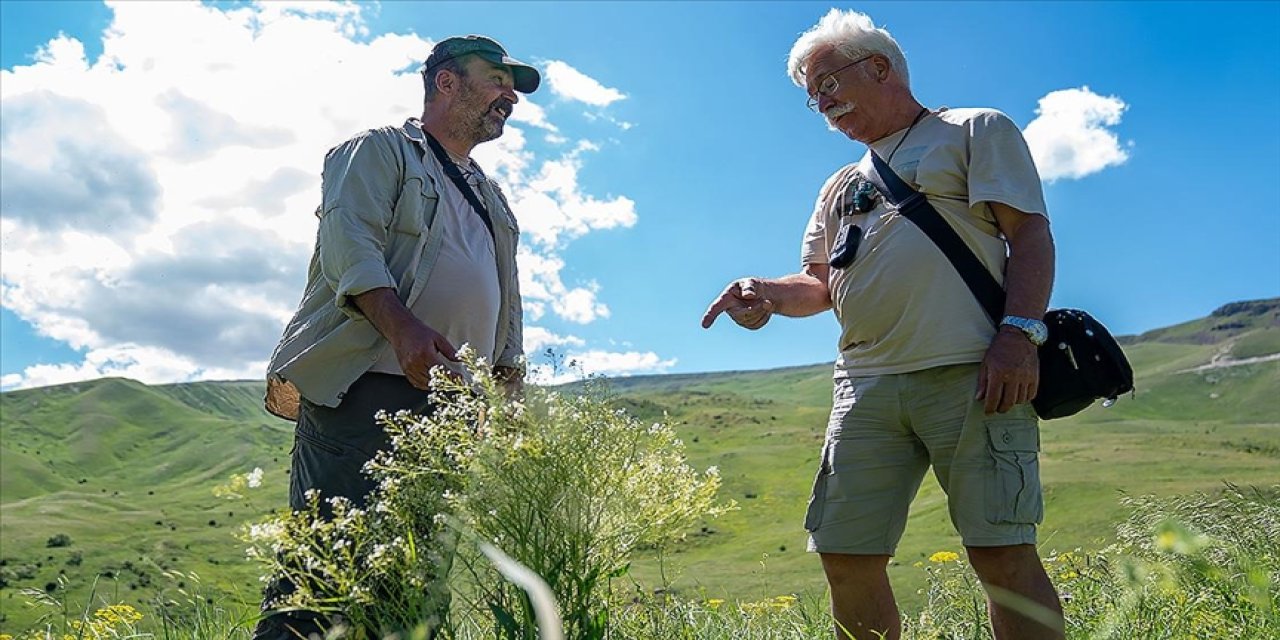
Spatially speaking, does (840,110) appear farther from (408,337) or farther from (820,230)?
(408,337)

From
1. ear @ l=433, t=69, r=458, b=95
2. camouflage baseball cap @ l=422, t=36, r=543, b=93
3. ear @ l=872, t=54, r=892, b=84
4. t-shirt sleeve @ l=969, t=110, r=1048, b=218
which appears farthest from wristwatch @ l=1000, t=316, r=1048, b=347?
ear @ l=433, t=69, r=458, b=95

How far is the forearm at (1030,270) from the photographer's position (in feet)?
12.1

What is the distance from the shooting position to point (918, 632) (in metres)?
4.33

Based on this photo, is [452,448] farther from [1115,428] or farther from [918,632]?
[1115,428]

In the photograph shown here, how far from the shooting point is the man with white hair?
Result: 3.58m

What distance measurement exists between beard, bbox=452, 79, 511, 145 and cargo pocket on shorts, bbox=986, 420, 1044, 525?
8.46ft

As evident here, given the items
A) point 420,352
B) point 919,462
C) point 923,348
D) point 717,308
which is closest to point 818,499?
point 919,462

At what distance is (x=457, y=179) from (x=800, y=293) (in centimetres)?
174

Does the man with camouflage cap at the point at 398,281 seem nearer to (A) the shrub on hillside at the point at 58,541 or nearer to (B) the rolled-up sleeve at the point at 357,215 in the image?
(B) the rolled-up sleeve at the point at 357,215

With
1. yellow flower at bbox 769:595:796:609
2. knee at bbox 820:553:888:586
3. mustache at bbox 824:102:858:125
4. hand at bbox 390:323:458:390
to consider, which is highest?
mustache at bbox 824:102:858:125

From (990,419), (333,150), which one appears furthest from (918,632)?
(333,150)

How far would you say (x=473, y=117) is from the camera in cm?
440

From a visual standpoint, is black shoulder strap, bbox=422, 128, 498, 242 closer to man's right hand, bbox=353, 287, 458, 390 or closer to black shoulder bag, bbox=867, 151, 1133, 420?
man's right hand, bbox=353, 287, 458, 390

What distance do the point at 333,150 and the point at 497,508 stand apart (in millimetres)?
2450
